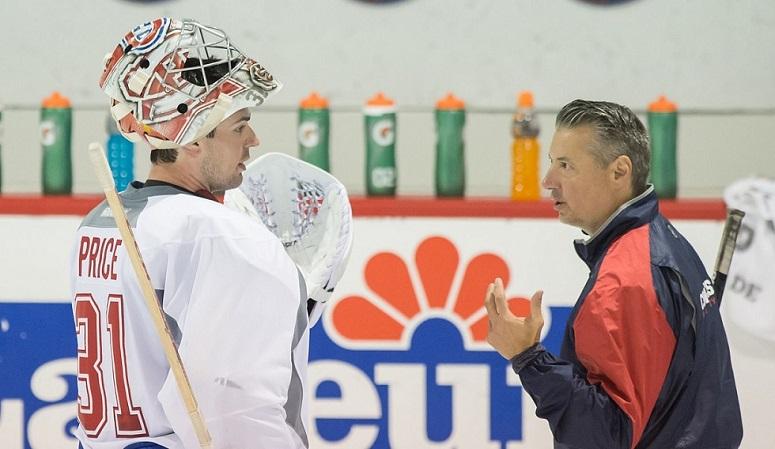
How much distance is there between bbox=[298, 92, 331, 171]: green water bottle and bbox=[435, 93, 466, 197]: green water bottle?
0.39 metres

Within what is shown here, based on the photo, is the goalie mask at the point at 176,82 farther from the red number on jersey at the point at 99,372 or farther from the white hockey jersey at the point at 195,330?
the red number on jersey at the point at 99,372

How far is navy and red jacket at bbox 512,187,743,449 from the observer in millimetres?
1938

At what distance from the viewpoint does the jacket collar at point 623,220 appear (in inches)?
81.8

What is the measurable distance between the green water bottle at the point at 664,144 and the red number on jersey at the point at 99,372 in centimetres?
279

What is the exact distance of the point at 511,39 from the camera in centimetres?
498

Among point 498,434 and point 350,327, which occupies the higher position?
point 350,327

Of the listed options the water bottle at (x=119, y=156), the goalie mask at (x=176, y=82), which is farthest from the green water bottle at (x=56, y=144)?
the goalie mask at (x=176, y=82)

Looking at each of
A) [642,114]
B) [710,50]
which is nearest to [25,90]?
[642,114]

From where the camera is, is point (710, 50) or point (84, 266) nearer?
point (84, 266)

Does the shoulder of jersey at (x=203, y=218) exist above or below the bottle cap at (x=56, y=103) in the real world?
below

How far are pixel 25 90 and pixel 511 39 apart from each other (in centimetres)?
193

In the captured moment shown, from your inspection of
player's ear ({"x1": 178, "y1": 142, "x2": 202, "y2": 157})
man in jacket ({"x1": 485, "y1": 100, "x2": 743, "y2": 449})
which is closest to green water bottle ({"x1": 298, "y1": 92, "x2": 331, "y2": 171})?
man in jacket ({"x1": 485, "y1": 100, "x2": 743, "y2": 449})

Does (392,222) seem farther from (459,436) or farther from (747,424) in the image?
(747,424)

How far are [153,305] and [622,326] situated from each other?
72 cm
